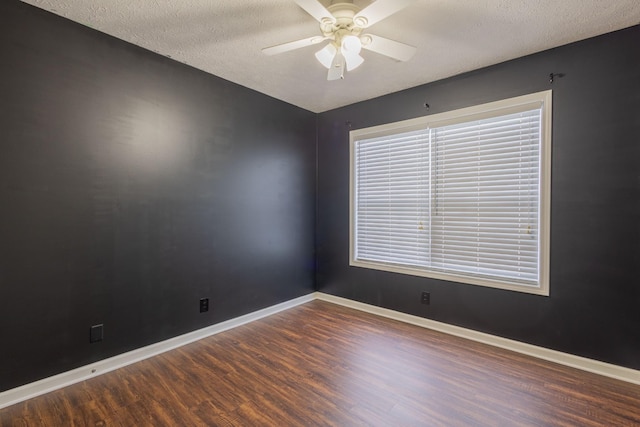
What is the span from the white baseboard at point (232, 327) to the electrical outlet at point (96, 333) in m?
0.18

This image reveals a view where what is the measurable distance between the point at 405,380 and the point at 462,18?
8.66 ft

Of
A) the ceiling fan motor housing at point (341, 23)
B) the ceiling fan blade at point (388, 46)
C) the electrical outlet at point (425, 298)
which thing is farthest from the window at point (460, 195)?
the ceiling fan motor housing at point (341, 23)

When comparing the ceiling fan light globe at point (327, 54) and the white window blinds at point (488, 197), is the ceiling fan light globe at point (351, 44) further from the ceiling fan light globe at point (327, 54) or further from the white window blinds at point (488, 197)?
the white window blinds at point (488, 197)

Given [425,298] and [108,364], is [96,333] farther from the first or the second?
[425,298]

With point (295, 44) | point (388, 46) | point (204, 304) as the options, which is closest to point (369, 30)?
point (388, 46)

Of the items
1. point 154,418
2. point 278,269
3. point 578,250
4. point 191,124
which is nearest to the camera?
point 154,418

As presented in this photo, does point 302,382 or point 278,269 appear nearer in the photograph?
point 302,382

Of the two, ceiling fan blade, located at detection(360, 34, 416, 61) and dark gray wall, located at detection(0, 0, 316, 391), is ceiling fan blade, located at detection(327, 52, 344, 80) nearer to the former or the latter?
ceiling fan blade, located at detection(360, 34, 416, 61)

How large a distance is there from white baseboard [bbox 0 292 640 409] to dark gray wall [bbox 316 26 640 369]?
7cm

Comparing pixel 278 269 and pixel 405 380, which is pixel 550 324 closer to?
pixel 405 380

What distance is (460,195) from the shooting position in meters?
3.05

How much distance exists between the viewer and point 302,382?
220cm

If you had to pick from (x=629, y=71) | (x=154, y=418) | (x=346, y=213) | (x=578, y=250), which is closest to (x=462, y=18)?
(x=629, y=71)

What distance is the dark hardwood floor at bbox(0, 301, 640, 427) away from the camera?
5.98 ft
